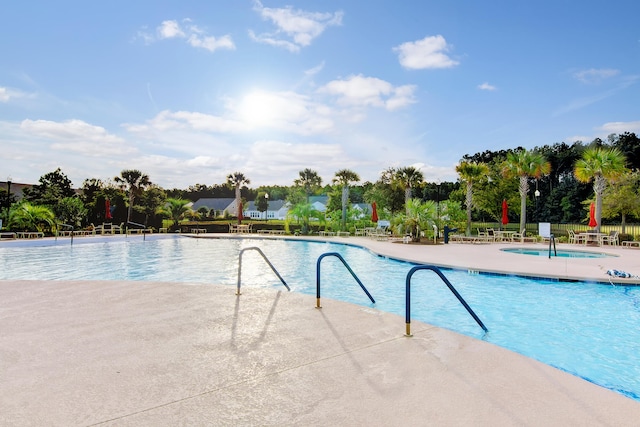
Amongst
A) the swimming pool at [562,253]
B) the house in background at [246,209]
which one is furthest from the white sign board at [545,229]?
the house in background at [246,209]

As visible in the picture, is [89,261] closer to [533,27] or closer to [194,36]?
[194,36]

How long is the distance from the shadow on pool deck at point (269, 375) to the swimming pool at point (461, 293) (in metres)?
1.08

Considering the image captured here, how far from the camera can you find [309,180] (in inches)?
2982

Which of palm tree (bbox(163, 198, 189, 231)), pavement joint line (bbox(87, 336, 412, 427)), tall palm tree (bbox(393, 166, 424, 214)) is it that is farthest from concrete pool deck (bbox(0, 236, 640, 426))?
palm tree (bbox(163, 198, 189, 231))

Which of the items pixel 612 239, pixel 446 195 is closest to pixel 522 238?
pixel 612 239

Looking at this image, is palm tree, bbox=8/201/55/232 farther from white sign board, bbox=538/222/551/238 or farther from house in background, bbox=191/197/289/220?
house in background, bbox=191/197/289/220

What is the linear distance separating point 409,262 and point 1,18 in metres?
16.9

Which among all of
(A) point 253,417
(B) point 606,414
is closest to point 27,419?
(A) point 253,417

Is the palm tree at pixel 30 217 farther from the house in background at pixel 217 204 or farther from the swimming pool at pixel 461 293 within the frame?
the house in background at pixel 217 204

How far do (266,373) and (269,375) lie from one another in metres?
0.05

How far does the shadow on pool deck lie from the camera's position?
9.09 feet

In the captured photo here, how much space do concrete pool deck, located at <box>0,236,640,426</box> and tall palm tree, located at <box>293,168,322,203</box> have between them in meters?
69.5

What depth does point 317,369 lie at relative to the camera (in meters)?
3.56

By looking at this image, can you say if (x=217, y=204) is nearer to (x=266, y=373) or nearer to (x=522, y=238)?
(x=522, y=238)
